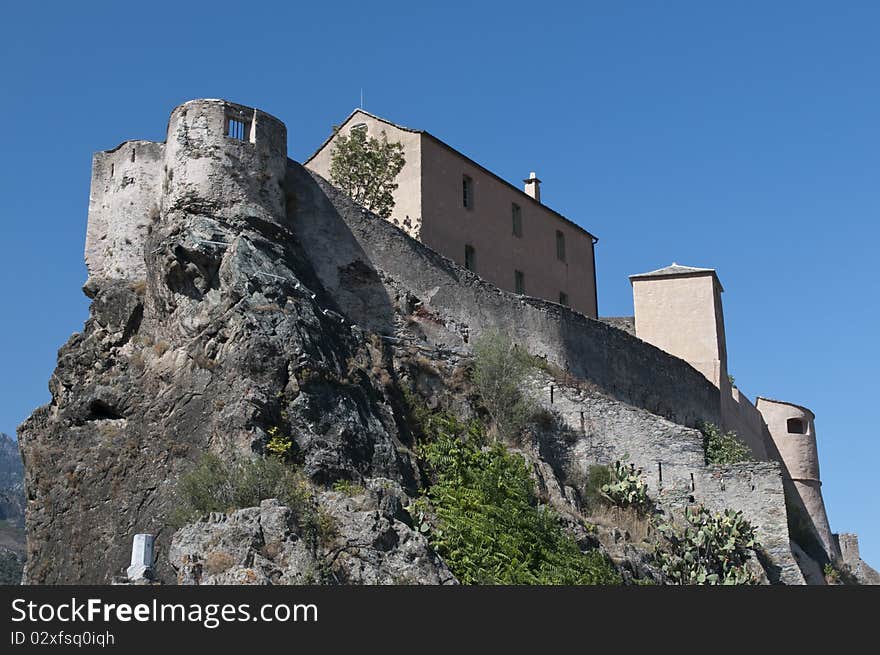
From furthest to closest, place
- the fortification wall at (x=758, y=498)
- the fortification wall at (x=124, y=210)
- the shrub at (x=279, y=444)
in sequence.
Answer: the fortification wall at (x=758, y=498), the fortification wall at (x=124, y=210), the shrub at (x=279, y=444)

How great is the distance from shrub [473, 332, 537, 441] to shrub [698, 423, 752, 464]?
484cm

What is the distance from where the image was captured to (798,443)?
48.3m

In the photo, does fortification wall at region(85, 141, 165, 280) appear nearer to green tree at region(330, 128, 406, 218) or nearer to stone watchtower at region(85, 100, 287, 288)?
stone watchtower at region(85, 100, 287, 288)

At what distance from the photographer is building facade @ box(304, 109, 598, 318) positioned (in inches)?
1430

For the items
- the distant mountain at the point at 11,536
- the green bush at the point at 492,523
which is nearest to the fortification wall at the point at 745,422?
the green bush at the point at 492,523

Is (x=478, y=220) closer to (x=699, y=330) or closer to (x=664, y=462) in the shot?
(x=699, y=330)

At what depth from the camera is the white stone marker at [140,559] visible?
64.7 feet

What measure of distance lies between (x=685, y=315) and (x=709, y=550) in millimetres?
15903

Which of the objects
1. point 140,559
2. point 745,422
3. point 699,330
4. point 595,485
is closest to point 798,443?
point 745,422

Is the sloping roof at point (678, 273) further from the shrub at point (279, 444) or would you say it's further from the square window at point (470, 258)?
the shrub at point (279, 444)

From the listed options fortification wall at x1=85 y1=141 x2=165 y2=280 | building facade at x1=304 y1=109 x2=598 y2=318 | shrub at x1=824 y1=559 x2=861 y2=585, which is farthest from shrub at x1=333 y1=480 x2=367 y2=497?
shrub at x1=824 y1=559 x2=861 y2=585

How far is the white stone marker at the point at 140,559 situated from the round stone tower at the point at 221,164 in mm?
9590

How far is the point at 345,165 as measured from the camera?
36500 millimetres

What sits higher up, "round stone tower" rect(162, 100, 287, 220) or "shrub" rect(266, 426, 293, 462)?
"round stone tower" rect(162, 100, 287, 220)
